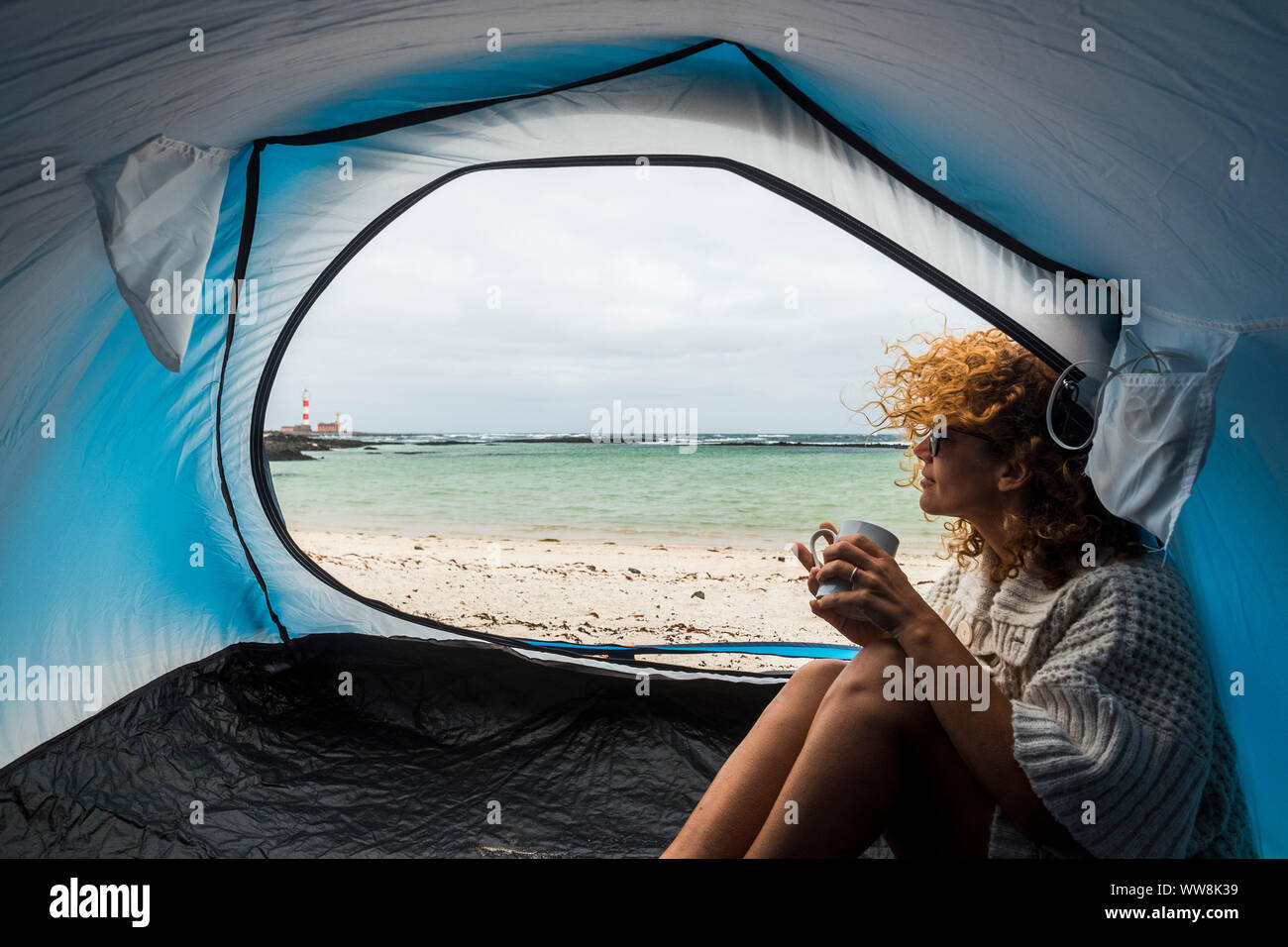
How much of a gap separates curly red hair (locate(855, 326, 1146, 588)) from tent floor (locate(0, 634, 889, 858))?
643 mm

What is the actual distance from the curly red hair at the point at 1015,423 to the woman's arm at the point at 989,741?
0.63 ft

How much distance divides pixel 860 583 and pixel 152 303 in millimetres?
1020

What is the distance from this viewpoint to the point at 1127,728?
0.75 m

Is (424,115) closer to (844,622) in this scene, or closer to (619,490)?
(844,622)

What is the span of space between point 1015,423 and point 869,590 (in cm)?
33

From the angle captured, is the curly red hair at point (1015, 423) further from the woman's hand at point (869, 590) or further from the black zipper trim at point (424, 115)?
the black zipper trim at point (424, 115)

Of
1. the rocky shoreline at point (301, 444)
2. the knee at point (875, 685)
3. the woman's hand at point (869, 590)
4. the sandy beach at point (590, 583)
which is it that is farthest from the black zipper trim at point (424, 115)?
the rocky shoreline at point (301, 444)

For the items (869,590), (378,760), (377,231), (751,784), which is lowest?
(378,760)

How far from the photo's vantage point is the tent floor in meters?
1.37

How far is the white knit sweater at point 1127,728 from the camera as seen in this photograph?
0.74 metres

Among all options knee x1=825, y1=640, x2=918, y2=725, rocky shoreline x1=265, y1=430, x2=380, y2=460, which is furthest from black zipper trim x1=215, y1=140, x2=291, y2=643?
rocky shoreline x1=265, y1=430, x2=380, y2=460

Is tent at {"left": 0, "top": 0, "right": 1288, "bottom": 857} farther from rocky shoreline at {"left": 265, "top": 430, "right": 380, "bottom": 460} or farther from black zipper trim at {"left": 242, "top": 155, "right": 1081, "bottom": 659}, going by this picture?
rocky shoreline at {"left": 265, "top": 430, "right": 380, "bottom": 460}

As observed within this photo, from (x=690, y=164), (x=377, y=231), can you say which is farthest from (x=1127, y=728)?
(x=377, y=231)
